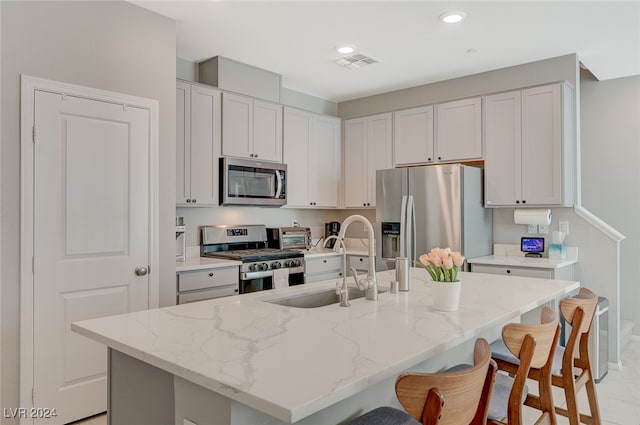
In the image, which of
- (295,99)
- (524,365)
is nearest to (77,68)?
(295,99)

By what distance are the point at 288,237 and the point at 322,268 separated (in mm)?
506

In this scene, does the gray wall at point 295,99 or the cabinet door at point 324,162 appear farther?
the cabinet door at point 324,162

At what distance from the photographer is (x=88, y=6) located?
2.87 m

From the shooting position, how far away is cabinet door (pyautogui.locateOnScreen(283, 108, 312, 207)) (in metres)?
4.85

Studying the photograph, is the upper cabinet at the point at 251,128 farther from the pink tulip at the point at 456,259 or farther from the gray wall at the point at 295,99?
the pink tulip at the point at 456,259

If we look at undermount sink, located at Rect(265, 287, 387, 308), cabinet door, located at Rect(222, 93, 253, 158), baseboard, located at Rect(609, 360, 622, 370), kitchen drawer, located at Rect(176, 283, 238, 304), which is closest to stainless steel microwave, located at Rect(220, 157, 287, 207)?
cabinet door, located at Rect(222, 93, 253, 158)

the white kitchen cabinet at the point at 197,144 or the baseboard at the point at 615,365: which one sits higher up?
the white kitchen cabinet at the point at 197,144

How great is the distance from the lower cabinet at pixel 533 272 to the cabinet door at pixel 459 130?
1.13 meters

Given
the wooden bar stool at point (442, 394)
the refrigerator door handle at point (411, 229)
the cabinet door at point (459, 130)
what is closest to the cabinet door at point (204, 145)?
the refrigerator door handle at point (411, 229)

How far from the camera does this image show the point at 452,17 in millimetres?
3285

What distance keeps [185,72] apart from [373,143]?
2239 millimetres

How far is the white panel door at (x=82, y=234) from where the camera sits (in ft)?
8.79

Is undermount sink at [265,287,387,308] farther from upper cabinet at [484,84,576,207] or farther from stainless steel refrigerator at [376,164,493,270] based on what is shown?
upper cabinet at [484,84,576,207]

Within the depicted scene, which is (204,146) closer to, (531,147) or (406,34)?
(406,34)
